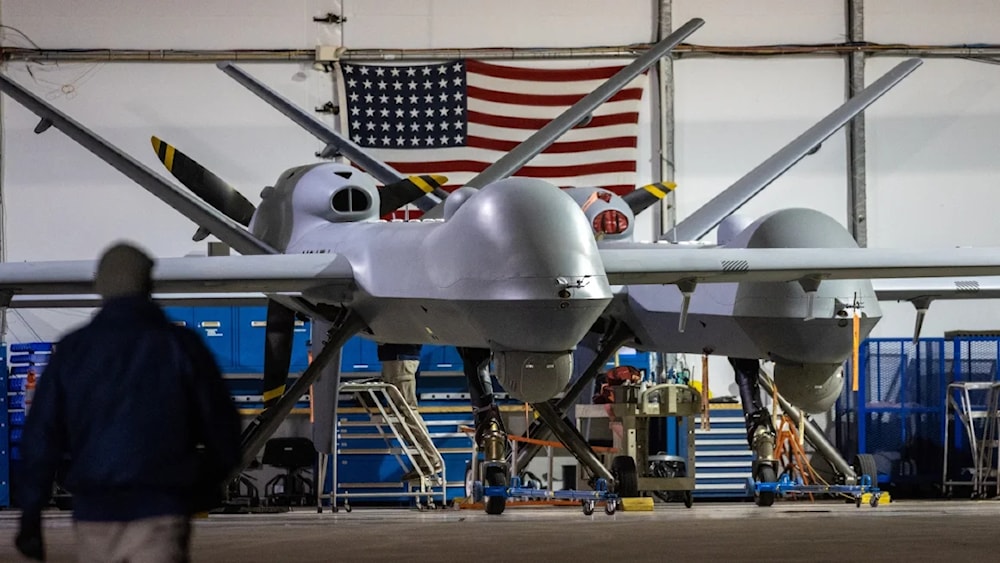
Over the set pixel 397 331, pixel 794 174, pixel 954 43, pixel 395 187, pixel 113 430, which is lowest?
pixel 113 430

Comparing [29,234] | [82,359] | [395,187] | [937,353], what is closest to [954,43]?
[937,353]

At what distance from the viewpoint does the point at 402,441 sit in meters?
14.6

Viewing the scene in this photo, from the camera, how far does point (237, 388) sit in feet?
53.0

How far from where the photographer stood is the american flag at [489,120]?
1778 centimetres

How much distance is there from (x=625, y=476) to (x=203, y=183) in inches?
183

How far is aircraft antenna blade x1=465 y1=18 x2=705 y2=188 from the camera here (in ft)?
43.2

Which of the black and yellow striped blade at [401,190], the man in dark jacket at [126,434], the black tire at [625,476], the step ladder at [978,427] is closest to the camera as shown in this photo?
the man in dark jacket at [126,434]

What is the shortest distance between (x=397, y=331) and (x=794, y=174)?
949 cm

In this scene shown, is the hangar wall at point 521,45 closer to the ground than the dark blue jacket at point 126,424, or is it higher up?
higher up

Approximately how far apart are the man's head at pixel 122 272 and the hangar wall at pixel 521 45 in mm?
13985

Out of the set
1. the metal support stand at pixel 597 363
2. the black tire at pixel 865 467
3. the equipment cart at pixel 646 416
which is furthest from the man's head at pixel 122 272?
the black tire at pixel 865 467

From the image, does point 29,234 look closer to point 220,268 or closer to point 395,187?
point 395,187

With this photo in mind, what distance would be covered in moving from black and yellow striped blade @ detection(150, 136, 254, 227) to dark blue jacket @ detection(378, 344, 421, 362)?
1.82 meters

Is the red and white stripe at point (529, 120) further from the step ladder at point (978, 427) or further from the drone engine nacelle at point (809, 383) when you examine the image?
the drone engine nacelle at point (809, 383)
